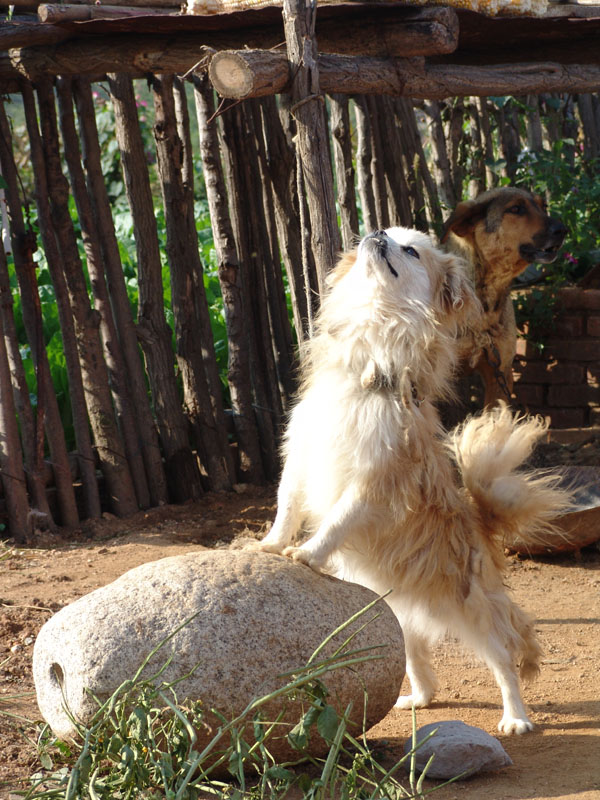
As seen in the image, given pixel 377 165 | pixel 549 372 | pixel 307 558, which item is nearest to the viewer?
pixel 307 558

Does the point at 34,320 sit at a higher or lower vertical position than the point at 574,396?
higher

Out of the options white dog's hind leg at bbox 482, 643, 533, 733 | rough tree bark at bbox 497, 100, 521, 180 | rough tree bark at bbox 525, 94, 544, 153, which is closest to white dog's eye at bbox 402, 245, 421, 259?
white dog's hind leg at bbox 482, 643, 533, 733

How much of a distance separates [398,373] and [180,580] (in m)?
1.13

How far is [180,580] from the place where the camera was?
313 cm

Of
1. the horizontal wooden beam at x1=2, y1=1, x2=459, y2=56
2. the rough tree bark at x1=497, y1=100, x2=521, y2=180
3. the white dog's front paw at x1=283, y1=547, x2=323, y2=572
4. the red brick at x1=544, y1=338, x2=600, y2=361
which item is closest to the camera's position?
the white dog's front paw at x1=283, y1=547, x2=323, y2=572

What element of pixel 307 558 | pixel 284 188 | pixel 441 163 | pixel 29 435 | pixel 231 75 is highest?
pixel 231 75

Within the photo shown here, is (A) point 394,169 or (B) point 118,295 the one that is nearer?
(B) point 118,295

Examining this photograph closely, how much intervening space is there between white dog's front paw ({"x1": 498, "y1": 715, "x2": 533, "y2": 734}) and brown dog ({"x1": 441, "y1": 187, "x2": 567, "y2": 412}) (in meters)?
2.88

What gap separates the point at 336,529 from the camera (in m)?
3.37

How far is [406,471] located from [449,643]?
1.74 metres

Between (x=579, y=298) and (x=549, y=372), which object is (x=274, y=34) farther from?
(x=549, y=372)

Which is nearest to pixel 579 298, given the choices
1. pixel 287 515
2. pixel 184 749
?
pixel 287 515

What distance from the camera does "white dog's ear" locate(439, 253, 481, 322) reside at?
360 cm

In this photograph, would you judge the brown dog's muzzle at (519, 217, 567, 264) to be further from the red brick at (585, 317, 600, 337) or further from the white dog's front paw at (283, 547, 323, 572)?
the white dog's front paw at (283, 547, 323, 572)
